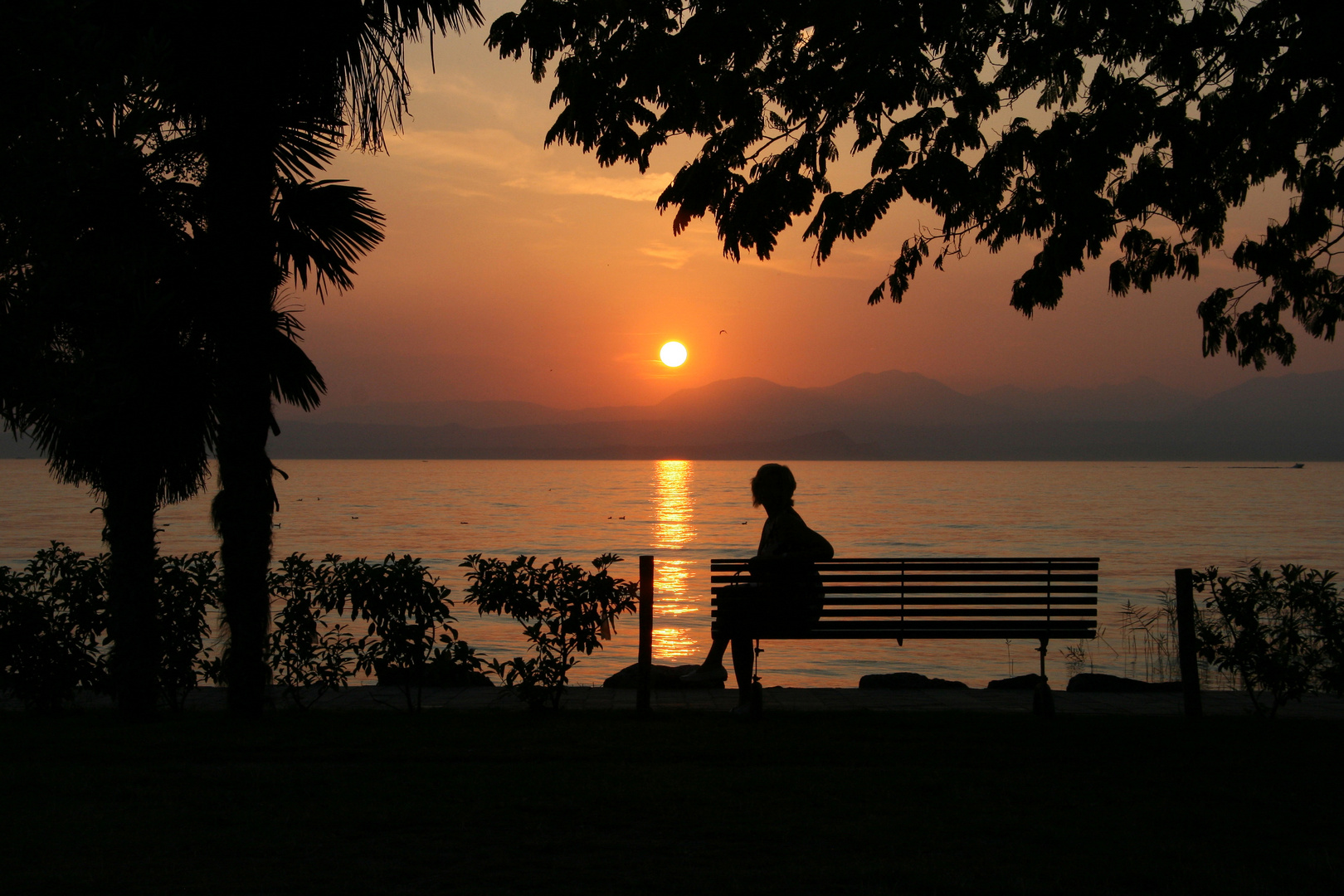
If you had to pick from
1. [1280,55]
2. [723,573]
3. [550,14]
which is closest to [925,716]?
[723,573]

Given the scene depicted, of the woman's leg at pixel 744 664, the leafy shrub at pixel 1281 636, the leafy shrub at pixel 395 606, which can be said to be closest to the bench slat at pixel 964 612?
the woman's leg at pixel 744 664

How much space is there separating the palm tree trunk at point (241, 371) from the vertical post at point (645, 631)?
2896mm

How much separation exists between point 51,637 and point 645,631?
481cm

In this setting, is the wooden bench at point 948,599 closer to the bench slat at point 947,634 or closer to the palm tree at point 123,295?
the bench slat at point 947,634

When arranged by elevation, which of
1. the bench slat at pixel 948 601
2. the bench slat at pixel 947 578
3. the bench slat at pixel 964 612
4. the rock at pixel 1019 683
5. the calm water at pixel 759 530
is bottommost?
the calm water at pixel 759 530

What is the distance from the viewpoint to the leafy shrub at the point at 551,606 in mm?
8305

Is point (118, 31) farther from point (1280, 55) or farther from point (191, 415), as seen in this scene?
point (1280, 55)

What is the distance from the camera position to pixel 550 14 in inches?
317

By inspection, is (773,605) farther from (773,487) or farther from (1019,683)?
(1019,683)

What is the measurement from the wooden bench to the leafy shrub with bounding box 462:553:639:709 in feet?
2.94

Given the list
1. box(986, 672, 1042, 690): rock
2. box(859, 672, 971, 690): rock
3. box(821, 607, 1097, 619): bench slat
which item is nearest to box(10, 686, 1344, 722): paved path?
box(821, 607, 1097, 619): bench slat

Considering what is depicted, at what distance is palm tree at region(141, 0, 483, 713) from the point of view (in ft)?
26.6

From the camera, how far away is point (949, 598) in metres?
8.18

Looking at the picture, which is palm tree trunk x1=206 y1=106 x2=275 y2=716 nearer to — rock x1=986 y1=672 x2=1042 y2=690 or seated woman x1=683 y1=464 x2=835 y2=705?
seated woman x1=683 y1=464 x2=835 y2=705
